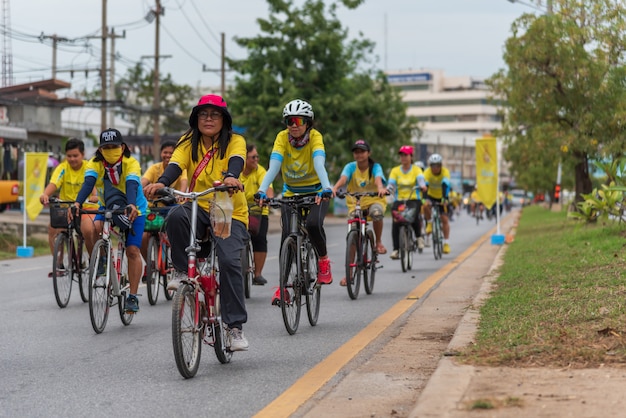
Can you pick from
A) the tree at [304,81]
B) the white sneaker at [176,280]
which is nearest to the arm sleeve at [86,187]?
the white sneaker at [176,280]

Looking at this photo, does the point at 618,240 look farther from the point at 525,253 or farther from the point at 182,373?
the point at 182,373

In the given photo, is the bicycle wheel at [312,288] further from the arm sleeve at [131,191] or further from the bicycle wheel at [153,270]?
the bicycle wheel at [153,270]

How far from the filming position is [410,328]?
9375mm

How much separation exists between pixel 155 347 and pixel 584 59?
69.3ft

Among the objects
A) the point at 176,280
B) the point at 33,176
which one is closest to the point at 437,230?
the point at 33,176

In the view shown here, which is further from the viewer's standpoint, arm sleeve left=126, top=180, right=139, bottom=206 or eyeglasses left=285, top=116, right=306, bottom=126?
arm sleeve left=126, top=180, right=139, bottom=206

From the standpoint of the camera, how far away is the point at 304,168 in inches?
390

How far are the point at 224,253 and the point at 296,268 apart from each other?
202 cm

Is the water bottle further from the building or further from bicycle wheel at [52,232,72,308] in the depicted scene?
the building

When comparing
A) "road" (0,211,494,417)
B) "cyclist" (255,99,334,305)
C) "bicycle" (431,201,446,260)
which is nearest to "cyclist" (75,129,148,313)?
"road" (0,211,494,417)

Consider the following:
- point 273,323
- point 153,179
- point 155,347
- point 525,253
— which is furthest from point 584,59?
point 155,347

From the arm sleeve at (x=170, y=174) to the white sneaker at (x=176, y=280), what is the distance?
1.89 ft

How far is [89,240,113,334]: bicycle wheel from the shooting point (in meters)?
9.25

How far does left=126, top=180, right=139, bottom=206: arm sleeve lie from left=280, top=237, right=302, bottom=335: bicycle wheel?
1.47m
